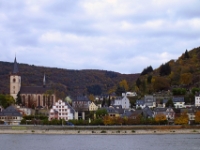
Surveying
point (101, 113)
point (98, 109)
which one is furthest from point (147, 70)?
point (101, 113)

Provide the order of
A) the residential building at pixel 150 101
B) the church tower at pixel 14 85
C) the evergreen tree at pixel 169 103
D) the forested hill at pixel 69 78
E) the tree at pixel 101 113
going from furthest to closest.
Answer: the forested hill at pixel 69 78
the church tower at pixel 14 85
the residential building at pixel 150 101
the evergreen tree at pixel 169 103
the tree at pixel 101 113

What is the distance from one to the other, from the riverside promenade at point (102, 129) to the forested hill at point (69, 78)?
8256cm

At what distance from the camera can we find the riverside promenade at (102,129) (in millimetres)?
64750

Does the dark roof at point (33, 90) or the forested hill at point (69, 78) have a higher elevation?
the forested hill at point (69, 78)

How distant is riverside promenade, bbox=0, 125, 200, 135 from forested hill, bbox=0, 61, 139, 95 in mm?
82564

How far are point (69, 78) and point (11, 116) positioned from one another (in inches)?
3831

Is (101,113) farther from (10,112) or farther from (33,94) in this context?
(33,94)

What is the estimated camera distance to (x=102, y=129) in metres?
67.0

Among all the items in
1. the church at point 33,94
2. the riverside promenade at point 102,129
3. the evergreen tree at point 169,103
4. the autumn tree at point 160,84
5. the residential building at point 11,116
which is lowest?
the riverside promenade at point 102,129

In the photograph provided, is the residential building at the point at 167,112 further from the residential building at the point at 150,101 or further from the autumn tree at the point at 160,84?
the autumn tree at the point at 160,84

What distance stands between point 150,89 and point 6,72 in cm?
7041

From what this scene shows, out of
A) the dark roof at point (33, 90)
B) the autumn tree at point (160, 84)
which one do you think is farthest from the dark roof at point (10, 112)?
the autumn tree at point (160, 84)

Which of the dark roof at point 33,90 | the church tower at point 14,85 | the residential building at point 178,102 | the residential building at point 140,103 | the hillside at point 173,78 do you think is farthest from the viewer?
the hillside at point 173,78

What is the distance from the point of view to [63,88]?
162375 mm
